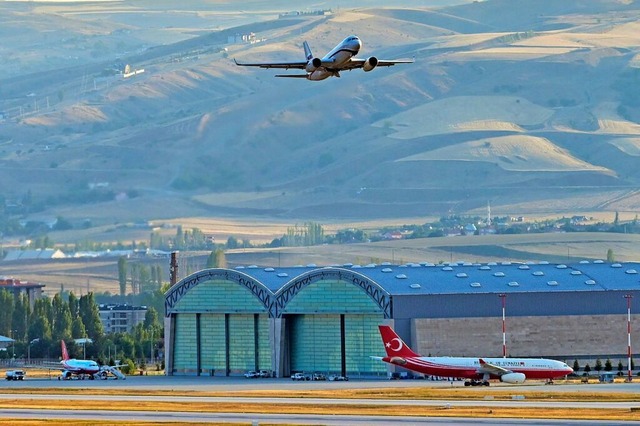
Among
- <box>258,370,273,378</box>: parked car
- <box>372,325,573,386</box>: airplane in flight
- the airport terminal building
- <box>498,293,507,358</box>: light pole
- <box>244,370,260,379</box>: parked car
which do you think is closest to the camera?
<box>372,325,573,386</box>: airplane in flight

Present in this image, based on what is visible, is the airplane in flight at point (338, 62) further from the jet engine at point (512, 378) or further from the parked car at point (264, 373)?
the parked car at point (264, 373)

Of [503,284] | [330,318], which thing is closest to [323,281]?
[330,318]

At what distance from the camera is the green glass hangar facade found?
6063 inches

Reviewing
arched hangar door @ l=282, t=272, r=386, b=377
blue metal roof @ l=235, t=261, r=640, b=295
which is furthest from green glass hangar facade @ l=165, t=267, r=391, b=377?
blue metal roof @ l=235, t=261, r=640, b=295

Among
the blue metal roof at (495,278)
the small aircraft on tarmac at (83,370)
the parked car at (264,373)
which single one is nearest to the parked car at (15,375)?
the small aircraft on tarmac at (83,370)

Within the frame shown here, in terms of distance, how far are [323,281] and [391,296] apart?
7.24 m

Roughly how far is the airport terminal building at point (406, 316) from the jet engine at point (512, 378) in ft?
52.4

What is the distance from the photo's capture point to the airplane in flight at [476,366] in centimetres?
13450

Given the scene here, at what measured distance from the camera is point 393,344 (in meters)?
140

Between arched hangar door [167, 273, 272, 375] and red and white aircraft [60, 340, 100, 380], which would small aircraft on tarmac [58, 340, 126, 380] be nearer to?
red and white aircraft [60, 340, 100, 380]

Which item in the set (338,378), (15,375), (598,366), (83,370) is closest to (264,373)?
(338,378)

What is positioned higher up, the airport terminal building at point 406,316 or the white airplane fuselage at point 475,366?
the airport terminal building at point 406,316

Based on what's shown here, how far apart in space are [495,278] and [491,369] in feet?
80.3

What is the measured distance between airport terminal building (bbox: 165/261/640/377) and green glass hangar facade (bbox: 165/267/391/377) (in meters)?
0.08
